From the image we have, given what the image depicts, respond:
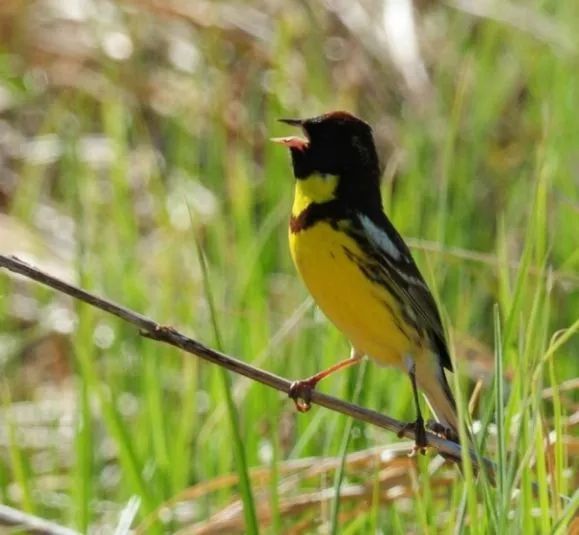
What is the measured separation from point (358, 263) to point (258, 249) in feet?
1.13

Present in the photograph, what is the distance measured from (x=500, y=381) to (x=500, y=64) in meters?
3.21

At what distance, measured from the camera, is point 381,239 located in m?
2.73

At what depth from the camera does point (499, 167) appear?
4352 mm

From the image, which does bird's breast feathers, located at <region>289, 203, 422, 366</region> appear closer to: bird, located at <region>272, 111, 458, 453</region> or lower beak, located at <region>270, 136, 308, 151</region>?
bird, located at <region>272, 111, 458, 453</region>

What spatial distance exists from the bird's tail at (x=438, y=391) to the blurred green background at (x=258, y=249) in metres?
0.08

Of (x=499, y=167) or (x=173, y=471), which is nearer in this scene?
(x=173, y=471)

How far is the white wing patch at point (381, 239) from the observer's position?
8.93 feet

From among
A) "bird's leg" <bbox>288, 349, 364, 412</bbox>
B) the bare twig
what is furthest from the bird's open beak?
the bare twig

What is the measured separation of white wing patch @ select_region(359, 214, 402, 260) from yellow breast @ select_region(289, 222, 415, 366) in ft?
0.15

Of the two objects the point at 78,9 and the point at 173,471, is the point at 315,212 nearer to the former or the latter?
the point at 173,471

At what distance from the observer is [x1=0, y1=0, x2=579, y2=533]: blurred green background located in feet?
7.66

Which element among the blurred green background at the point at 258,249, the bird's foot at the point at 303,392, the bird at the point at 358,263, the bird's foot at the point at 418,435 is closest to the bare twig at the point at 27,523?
the blurred green background at the point at 258,249

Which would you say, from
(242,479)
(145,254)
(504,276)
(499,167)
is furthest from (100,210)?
(242,479)

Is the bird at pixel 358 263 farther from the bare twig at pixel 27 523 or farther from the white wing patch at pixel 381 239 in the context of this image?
the bare twig at pixel 27 523
